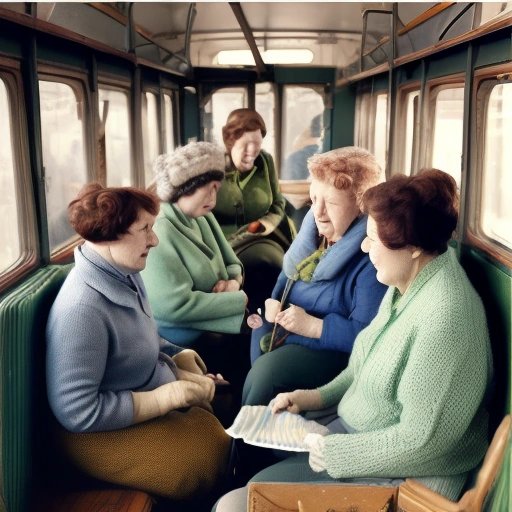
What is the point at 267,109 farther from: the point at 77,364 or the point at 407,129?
the point at 77,364

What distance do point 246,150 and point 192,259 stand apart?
26 centimetres

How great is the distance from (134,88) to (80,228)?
0.31 metres

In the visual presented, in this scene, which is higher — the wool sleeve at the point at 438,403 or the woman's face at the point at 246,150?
the woman's face at the point at 246,150

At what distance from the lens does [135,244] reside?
1.41 metres

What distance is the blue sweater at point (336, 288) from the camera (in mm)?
1410

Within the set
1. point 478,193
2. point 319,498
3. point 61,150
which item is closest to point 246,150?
point 61,150

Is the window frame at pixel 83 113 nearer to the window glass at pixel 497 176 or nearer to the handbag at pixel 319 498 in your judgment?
the handbag at pixel 319 498

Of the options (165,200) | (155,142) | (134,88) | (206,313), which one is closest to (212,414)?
(206,313)

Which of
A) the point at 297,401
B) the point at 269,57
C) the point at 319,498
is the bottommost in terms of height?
the point at 319,498

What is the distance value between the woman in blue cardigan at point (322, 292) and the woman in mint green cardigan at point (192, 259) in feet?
0.32

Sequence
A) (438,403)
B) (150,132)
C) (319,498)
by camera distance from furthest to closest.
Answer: (150,132) < (319,498) < (438,403)

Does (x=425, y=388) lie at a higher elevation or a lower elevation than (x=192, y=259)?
lower

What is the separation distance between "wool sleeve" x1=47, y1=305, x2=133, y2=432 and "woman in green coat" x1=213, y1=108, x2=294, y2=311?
1.08ft

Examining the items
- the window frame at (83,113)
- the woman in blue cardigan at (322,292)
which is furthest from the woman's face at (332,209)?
the window frame at (83,113)
